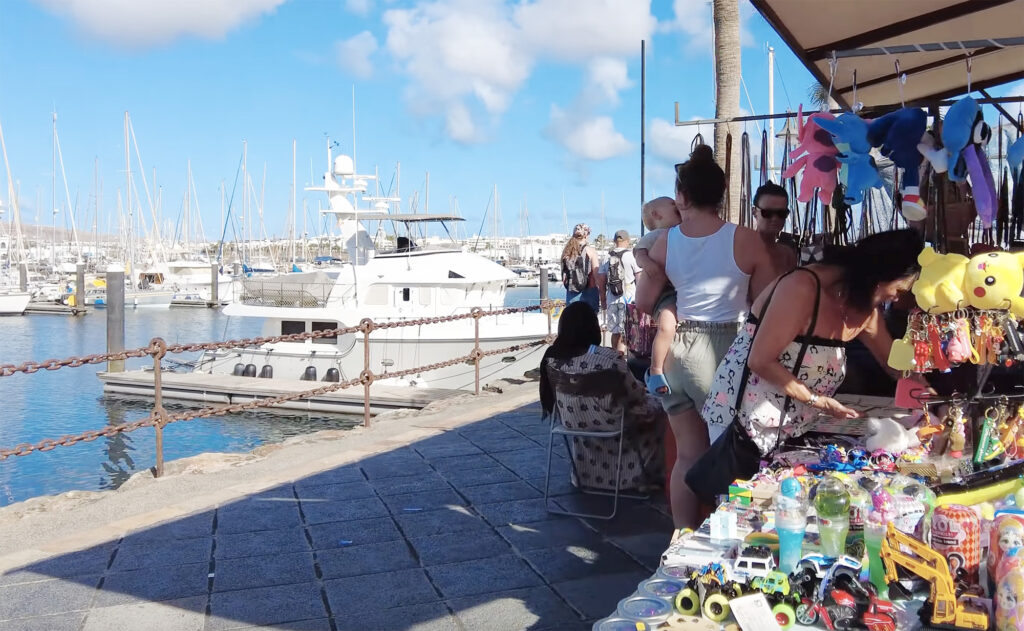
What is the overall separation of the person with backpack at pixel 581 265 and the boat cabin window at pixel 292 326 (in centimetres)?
1060

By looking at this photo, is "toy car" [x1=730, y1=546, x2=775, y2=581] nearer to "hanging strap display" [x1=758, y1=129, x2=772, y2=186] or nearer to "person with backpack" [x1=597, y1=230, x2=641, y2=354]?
"hanging strap display" [x1=758, y1=129, x2=772, y2=186]

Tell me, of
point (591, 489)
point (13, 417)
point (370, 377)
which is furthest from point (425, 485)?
point (13, 417)

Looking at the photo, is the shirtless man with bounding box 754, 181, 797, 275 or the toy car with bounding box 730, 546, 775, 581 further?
the shirtless man with bounding box 754, 181, 797, 275

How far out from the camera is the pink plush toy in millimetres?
3285

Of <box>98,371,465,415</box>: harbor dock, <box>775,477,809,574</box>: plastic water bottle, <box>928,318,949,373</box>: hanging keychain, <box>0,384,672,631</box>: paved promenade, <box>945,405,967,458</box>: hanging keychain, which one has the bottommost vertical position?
<box>98,371,465,415</box>: harbor dock

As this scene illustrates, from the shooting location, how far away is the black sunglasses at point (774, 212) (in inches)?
146

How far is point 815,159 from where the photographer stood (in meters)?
3.37

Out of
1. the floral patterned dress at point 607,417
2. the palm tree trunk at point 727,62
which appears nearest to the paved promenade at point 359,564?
the floral patterned dress at point 607,417

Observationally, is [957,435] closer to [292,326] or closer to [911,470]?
[911,470]

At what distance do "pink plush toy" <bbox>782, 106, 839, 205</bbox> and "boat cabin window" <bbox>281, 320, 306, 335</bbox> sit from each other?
51.0 feet

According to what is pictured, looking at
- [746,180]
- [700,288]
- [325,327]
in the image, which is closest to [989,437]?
[700,288]

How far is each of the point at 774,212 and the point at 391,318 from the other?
45.8ft

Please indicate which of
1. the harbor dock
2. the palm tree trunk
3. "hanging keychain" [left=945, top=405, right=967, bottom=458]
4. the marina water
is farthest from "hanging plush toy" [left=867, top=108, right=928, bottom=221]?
the marina water

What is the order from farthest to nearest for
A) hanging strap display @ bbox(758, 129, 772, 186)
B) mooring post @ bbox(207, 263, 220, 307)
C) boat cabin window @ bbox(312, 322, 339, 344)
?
mooring post @ bbox(207, 263, 220, 307) → boat cabin window @ bbox(312, 322, 339, 344) → hanging strap display @ bbox(758, 129, 772, 186)
